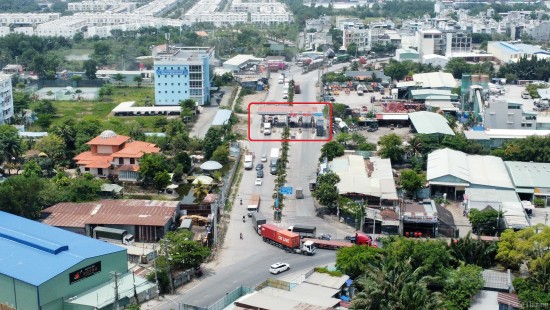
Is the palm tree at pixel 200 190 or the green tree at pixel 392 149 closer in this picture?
the palm tree at pixel 200 190

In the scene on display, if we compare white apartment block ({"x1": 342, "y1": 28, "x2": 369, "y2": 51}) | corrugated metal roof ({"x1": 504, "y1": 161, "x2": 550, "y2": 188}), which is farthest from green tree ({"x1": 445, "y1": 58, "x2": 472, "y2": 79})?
corrugated metal roof ({"x1": 504, "y1": 161, "x2": 550, "y2": 188})

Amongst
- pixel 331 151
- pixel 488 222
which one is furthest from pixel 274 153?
pixel 488 222

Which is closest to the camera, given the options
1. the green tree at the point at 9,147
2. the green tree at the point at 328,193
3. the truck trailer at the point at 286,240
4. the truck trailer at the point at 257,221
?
the truck trailer at the point at 286,240

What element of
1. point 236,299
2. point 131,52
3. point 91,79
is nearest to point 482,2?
point 131,52

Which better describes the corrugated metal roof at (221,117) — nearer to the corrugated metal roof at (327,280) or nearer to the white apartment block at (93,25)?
the corrugated metal roof at (327,280)

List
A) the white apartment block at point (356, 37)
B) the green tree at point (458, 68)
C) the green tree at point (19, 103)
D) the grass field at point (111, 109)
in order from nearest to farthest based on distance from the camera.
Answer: the grass field at point (111, 109), the green tree at point (19, 103), the green tree at point (458, 68), the white apartment block at point (356, 37)

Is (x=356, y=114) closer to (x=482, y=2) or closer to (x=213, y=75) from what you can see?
(x=213, y=75)

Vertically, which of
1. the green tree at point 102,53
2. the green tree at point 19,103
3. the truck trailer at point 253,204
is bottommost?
the truck trailer at point 253,204

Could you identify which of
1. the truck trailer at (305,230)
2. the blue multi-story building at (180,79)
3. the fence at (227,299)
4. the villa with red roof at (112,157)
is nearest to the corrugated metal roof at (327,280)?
the fence at (227,299)
